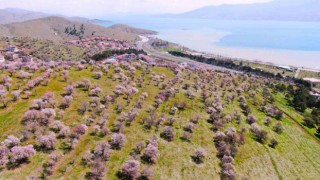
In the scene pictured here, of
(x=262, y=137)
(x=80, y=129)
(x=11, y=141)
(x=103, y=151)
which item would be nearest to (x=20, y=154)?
(x=11, y=141)

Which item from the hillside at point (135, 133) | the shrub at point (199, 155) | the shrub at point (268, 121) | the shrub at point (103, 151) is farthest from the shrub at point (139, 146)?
the shrub at point (268, 121)

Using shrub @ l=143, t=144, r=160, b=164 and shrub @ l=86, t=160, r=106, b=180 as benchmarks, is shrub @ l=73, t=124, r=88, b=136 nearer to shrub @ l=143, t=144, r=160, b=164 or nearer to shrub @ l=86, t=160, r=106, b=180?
shrub @ l=86, t=160, r=106, b=180

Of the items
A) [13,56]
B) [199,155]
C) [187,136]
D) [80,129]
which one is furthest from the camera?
[13,56]

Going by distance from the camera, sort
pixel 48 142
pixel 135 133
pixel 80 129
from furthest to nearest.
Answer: pixel 135 133, pixel 80 129, pixel 48 142

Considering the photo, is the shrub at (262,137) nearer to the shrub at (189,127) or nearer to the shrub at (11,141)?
the shrub at (189,127)

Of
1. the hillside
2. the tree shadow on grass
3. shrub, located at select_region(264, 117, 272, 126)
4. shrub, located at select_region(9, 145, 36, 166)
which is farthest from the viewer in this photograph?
shrub, located at select_region(264, 117, 272, 126)

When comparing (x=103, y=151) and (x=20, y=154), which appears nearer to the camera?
(x=20, y=154)

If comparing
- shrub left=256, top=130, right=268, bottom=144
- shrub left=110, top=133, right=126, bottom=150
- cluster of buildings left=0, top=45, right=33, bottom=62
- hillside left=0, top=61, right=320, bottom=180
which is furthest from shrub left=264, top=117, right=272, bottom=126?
cluster of buildings left=0, top=45, right=33, bottom=62

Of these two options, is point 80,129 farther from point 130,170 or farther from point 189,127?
point 189,127
